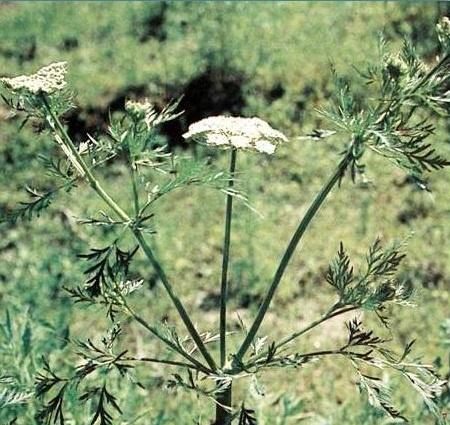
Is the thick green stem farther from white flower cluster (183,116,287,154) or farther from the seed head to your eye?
the seed head

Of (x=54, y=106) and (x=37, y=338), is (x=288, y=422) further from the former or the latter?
(x=54, y=106)

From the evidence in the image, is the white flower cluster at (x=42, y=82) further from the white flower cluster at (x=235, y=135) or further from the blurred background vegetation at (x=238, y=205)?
the blurred background vegetation at (x=238, y=205)

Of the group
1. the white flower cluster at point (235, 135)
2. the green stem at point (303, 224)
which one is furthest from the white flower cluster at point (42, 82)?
the green stem at point (303, 224)

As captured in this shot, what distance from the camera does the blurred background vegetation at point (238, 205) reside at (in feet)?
11.9

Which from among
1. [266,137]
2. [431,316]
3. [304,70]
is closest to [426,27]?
[304,70]

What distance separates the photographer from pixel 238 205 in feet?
17.6

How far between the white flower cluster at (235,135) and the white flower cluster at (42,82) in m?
0.29

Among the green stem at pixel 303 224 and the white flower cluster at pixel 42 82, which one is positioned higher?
the white flower cluster at pixel 42 82

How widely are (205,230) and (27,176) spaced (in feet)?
5.46

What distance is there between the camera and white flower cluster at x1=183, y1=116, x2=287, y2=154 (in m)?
1.75

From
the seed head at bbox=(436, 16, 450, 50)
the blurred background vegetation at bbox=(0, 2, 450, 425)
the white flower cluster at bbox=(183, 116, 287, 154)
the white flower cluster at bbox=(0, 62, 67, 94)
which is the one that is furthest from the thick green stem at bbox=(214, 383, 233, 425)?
the seed head at bbox=(436, 16, 450, 50)

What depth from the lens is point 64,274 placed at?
446 cm

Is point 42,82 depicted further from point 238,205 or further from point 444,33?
point 238,205

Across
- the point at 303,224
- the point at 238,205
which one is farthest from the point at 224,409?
the point at 238,205
